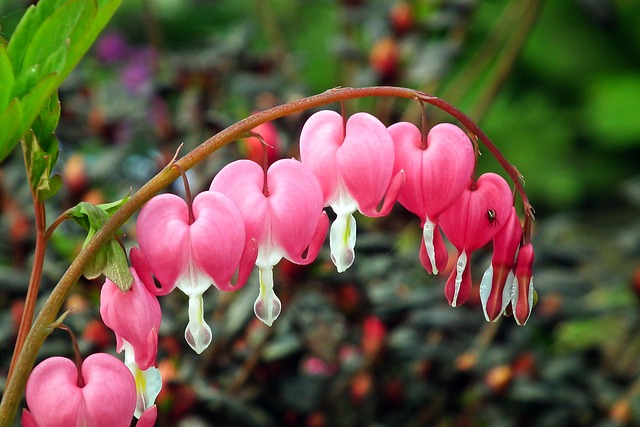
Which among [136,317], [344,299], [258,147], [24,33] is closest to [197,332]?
[136,317]

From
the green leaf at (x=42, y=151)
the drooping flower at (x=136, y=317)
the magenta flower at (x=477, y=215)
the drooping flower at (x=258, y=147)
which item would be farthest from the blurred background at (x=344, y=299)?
the magenta flower at (x=477, y=215)

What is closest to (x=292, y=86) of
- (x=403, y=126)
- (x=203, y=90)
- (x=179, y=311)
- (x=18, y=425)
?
(x=203, y=90)

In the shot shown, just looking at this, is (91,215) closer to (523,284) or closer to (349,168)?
(349,168)

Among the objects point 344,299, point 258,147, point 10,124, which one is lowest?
point 344,299

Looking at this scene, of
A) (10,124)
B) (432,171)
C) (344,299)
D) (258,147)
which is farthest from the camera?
(344,299)

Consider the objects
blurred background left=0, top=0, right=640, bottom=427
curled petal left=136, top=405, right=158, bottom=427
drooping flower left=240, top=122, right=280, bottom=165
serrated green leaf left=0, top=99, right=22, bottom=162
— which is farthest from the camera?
blurred background left=0, top=0, right=640, bottom=427

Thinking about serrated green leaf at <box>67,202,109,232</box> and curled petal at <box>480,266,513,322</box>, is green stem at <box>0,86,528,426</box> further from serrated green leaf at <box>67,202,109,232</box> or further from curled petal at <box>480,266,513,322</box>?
curled petal at <box>480,266,513,322</box>

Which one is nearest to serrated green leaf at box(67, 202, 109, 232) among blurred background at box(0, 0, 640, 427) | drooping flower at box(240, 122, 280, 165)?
blurred background at box(0, 0, 640, 427)
